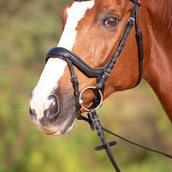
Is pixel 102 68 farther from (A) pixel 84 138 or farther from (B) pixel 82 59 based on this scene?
(A) pixel 84 138

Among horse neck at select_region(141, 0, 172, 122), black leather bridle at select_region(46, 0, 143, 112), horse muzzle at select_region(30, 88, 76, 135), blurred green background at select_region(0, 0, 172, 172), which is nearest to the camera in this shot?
horse muzzle at select_region(30, 88, 76, 135)

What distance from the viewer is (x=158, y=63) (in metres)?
2.84

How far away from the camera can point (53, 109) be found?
2244 millimetres

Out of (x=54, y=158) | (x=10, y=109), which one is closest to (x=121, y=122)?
(x=54, y=158)

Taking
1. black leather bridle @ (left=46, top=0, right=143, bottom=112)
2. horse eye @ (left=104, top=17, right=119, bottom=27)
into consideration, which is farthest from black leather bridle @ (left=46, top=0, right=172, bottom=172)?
horse eye @ (left=104, top=17, right=119, bottom=27)

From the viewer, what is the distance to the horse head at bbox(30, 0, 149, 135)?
2.25 meters

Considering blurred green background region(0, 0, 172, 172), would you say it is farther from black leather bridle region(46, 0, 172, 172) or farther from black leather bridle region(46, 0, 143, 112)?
black leather bridle region(46, 0, 143, 112)

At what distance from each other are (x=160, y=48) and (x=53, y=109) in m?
1.24

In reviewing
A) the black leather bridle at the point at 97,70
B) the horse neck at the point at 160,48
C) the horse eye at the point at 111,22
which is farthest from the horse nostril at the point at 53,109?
the horse neck at the point at 160,48

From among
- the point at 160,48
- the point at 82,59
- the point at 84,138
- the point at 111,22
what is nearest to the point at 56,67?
the point at 82,59

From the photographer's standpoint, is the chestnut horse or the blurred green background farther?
the blurred green background

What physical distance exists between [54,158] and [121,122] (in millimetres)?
2916

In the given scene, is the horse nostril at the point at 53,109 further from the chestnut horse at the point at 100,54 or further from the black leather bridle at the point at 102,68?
the black leather bridle at the point at 102,68

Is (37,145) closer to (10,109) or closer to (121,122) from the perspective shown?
(10,109)
